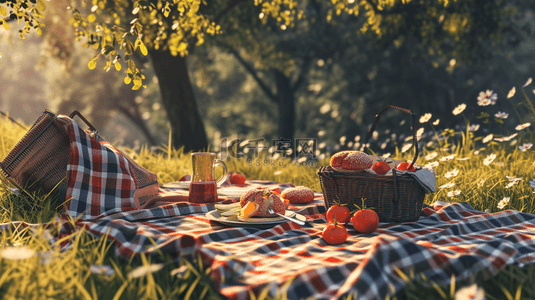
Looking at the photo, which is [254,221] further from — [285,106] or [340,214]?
[285,106]

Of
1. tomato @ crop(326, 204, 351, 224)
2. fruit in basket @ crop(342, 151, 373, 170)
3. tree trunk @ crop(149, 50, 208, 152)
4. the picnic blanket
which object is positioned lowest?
the picnic blanket

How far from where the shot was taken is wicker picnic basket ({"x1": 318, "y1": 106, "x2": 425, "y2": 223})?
2277 mm

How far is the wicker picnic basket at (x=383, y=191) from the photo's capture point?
89.7 inches

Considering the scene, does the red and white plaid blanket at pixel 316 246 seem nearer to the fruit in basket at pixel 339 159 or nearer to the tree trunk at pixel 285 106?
the fruit in basket at pixel 339 159

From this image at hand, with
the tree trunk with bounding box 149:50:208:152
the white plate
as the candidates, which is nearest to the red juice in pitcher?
the white plate

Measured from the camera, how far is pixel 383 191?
7.64 feet

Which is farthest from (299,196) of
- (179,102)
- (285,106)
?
(285,106)

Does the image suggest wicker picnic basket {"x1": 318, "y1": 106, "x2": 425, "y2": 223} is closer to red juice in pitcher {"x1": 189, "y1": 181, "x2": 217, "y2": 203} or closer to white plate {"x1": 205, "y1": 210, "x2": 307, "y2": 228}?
white plate {"x1": 205, "y1": 210, "x2": 307, "y2": 228}

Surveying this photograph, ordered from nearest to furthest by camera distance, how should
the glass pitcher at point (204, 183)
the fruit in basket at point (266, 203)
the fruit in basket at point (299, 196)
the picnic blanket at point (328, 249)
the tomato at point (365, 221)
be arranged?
the picnic blanket at point (328, 249), the tomato at point (365, 221), the fruit in basket at point (266, 203), the glass pitcher at point (204, 183), the fruit in basket at point (299, 196)

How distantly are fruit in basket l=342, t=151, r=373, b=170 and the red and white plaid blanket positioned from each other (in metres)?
0.36

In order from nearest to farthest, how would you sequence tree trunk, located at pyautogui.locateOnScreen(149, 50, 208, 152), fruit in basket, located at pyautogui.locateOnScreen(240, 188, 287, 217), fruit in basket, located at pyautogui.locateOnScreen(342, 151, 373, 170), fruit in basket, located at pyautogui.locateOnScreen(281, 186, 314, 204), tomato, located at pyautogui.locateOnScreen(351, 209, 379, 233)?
tomato, located at pyautogui.locateOnScreen(351, 209, 379, 233), fruit in basket, located at pyautogui.locateOnScreen(240, 188, 287, 217), fruit in basket, located at pyautogui.locateOnScreen(342, 151, 373, 170), fruit in basket, located at pyautogui.locateOnScreen(281, 186, 314, 204), tree trunk, located at pyautogui.locateOnScreen(149, 50, 208, 152)

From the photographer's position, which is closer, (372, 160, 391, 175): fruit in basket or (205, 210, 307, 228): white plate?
(205, 210, 307, 228): white plate

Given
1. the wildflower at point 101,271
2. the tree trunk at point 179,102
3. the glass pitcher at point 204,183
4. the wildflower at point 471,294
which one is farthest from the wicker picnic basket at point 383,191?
the tree trunk at point 179,102

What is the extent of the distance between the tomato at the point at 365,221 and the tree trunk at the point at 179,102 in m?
3.98
